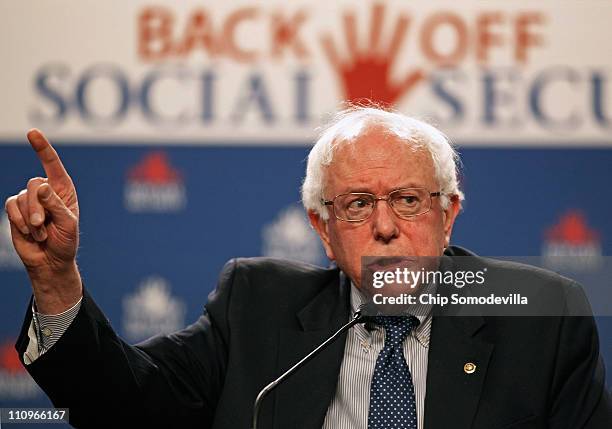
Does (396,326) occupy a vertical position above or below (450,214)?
below

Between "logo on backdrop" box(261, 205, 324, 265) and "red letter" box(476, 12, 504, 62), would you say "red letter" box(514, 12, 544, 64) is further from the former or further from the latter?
"logo on backdrop" box(261, 205, 324, 265)

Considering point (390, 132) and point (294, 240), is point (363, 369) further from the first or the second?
point (294, 240)

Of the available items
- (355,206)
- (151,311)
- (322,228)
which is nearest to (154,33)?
(151,311)

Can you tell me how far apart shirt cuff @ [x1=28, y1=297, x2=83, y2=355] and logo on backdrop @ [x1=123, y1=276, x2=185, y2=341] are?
163 centimetres

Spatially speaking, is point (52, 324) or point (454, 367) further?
point (454, 367)

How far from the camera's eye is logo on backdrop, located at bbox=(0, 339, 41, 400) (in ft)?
11.6

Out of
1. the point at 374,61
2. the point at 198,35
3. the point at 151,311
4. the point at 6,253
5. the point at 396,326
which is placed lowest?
the point at 151,311

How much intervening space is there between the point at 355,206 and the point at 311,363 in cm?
36

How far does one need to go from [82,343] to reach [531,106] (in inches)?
82.6

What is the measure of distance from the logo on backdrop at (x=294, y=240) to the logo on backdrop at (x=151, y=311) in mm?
383

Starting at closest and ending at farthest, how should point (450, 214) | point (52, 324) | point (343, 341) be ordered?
point (52, 324) < point (343, 341) < point (450, 214)

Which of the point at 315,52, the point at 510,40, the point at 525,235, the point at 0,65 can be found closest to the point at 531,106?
the point at 510,40

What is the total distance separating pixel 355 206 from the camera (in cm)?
218

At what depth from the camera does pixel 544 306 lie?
213 centimetres
